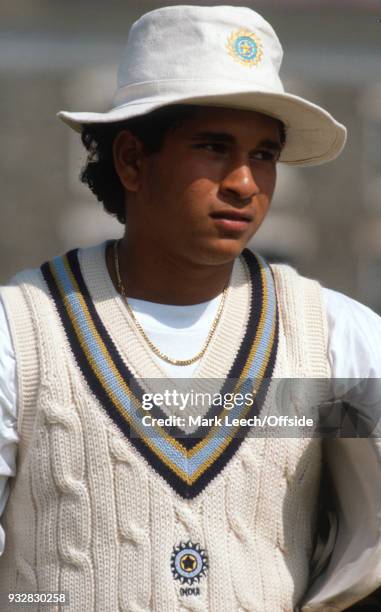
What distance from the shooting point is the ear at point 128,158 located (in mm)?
2203

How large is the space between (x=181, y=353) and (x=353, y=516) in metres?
0.45

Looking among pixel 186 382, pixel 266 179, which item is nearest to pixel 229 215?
pixel 266 179

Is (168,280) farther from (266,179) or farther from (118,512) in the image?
(118,512)

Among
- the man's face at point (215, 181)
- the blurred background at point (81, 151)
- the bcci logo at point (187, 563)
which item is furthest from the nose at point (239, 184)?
the blurred background at point (81, 151)

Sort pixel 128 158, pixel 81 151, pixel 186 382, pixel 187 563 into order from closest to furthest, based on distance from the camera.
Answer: pixel 187 563 < pixel 186 382 < pixel 128 158 < pixel 81 151

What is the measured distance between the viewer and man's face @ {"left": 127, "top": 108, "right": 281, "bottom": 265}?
2.04 meters

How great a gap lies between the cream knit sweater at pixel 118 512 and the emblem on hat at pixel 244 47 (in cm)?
58

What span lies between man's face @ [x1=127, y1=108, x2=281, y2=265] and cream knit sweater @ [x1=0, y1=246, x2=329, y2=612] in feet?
0.80

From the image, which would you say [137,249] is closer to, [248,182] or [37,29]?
[248,182]

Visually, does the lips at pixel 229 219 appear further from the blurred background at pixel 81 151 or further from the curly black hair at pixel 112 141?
the blurred background at pixel 81 151

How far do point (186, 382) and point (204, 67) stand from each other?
58 cm

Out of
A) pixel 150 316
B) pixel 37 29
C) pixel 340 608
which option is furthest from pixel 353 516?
pixel 37 29

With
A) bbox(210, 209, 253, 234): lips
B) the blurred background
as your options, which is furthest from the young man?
the blurred background

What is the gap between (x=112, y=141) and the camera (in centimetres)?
228
